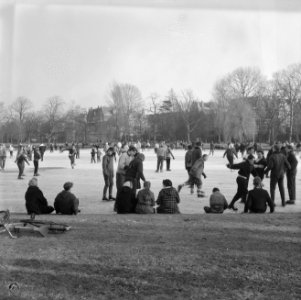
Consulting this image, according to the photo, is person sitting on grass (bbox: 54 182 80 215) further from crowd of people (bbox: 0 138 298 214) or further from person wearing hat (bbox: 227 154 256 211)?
person wearing hat (bbox: 227 154 256 211)

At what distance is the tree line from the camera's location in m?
20.7

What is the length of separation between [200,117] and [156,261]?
178 feet

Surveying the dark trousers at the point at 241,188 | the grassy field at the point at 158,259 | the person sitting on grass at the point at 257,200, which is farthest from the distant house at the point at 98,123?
the grassy field at the point at 158,259

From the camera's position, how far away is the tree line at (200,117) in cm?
2066

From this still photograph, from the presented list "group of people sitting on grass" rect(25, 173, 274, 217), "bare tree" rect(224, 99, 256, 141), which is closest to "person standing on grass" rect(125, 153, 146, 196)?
"group of people sitting on grass" rect(25, 173, 274, 217)

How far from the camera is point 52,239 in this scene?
4.92 meters

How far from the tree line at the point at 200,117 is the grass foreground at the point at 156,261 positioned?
563cm

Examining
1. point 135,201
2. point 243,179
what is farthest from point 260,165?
point 135,201

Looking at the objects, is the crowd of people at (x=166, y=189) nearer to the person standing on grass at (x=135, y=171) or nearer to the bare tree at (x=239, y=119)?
the person standing on grass at (x=135, y=171)

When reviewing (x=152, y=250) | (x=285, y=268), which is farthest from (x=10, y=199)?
(x=285, y=268)

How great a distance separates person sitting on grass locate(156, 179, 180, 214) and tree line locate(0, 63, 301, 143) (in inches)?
181

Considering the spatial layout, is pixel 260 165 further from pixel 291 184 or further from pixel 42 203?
pixel 42 203

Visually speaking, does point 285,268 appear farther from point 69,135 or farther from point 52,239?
point 69,135

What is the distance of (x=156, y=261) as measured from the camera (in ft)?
13.7
